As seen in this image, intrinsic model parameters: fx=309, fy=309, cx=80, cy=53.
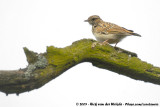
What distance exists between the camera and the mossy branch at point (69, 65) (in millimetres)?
6340

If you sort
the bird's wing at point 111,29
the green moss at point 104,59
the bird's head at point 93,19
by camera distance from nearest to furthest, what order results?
the green moss at point 104,59 < the bird's wing at point 111,29 < the bird's head at point 93,19

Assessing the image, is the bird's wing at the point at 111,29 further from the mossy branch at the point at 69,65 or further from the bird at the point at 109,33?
the mossy branch at the point at 69,65

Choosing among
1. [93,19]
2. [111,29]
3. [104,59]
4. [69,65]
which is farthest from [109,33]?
[69,65]

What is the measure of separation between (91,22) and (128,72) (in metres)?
3.91

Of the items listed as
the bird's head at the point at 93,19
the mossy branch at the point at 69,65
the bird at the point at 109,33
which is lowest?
the mossy branch at the point at 69,65

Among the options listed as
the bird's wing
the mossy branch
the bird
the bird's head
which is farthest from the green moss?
the bird's head

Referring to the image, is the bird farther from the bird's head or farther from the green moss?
the green moss

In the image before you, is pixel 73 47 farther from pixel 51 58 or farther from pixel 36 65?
pixel 36 65

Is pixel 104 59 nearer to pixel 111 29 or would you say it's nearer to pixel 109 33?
pixel 109 33

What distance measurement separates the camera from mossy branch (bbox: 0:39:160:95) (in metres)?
6.34

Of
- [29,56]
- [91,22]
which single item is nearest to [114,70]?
[29,56]

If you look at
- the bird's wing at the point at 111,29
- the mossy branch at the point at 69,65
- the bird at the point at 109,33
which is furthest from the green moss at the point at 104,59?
the bird's wing at the point at 111,29

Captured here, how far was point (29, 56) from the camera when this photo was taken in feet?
22.9

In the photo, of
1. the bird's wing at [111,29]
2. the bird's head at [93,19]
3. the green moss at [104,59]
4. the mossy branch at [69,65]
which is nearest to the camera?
the mossy branch at [69,65]
